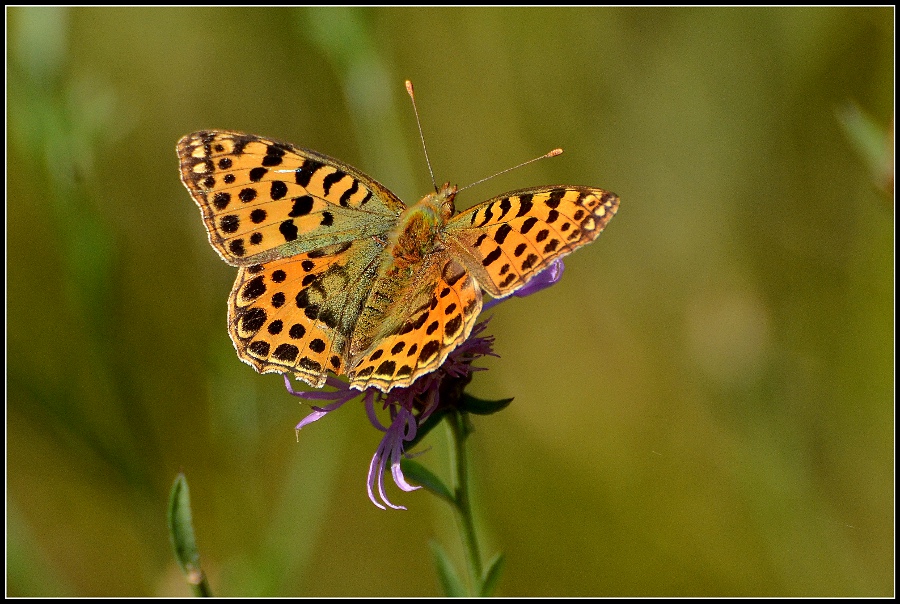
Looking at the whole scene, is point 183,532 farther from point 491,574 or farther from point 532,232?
point 532,232

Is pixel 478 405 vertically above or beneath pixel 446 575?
above

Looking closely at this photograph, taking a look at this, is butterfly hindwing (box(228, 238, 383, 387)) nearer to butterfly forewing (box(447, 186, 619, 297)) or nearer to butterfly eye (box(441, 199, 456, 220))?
butterfly eye (box(441, 199, 456, 220))

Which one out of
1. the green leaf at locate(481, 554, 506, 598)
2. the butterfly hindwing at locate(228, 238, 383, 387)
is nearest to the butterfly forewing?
the butterfly hindwing at locate(228, 238, 383, 387)

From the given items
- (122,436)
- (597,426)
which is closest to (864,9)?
(597,426)

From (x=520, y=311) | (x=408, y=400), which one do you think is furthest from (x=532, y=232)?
(x=520, y=311)

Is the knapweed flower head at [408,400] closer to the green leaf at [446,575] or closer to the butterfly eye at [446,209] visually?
the green leaf at [446,575]

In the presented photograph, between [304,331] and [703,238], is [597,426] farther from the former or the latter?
[304,331]
